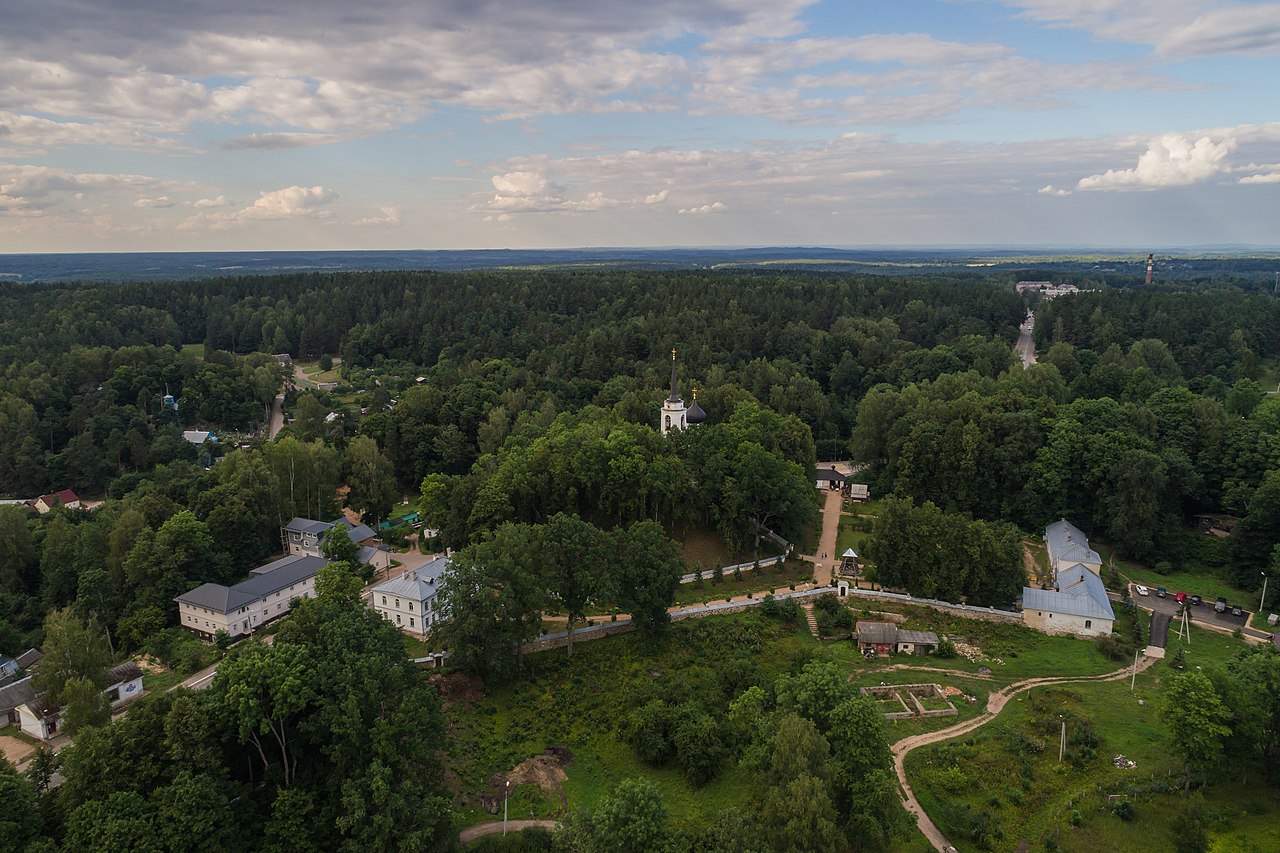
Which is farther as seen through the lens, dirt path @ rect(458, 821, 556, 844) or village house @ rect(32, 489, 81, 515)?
village house @ rect(32, 489, 81, 515)

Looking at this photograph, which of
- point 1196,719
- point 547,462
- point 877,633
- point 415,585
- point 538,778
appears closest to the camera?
point 1196,719

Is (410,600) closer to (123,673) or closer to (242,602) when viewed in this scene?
(242,602)

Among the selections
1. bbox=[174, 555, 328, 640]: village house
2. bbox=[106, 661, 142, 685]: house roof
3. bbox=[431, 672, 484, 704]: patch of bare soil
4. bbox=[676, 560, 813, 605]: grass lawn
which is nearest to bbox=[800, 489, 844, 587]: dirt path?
bbox=[676, 560, 813, 605]: grass lawn

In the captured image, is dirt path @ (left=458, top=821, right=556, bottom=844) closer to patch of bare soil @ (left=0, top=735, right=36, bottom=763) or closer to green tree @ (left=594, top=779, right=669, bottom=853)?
green tree @ (left=594, top=779, right=669, bottom=853)

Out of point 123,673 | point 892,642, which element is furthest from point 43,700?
point 892,642

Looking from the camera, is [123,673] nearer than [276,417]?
Yes
